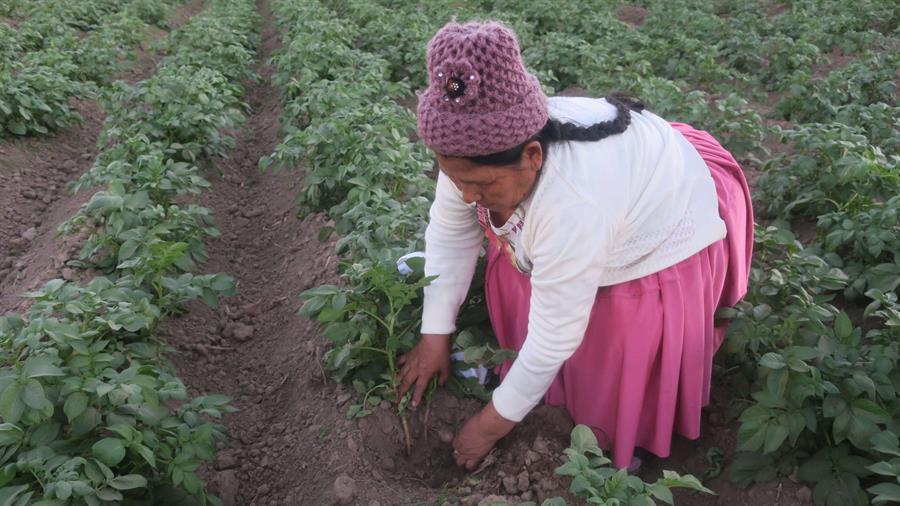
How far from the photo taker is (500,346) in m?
2.45

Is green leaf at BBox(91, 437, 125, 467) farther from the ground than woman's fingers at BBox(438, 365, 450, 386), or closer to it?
farther from the ground

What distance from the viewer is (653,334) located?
6.79 feet

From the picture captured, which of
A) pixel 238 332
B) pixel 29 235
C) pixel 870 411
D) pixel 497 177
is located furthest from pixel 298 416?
pixel 29 235

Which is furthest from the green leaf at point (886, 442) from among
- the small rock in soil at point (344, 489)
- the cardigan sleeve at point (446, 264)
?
the small rock in soil at point (344, 489)

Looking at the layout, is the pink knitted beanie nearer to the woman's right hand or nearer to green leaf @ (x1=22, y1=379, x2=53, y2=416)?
the woman's right hand

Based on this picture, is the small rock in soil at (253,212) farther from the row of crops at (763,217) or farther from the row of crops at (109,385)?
the row of crops at (109,385)

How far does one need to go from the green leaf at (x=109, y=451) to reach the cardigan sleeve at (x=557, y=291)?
989 mm

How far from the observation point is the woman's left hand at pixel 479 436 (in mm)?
2027

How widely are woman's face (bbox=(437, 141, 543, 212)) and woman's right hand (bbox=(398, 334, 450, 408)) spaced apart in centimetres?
65

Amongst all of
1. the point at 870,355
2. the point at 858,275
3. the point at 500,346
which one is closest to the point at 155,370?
the point at 500,346

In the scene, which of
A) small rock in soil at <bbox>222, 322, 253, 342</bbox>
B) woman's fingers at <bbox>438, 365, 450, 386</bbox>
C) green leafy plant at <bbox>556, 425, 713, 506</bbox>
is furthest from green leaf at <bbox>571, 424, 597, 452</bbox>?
small rock in soil at <bbox>222, 322, 253, 342</bbox>

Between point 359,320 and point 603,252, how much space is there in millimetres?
910

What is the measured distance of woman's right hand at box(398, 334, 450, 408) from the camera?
2.26 metres

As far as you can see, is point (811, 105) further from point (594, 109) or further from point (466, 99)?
point (466, 99)
